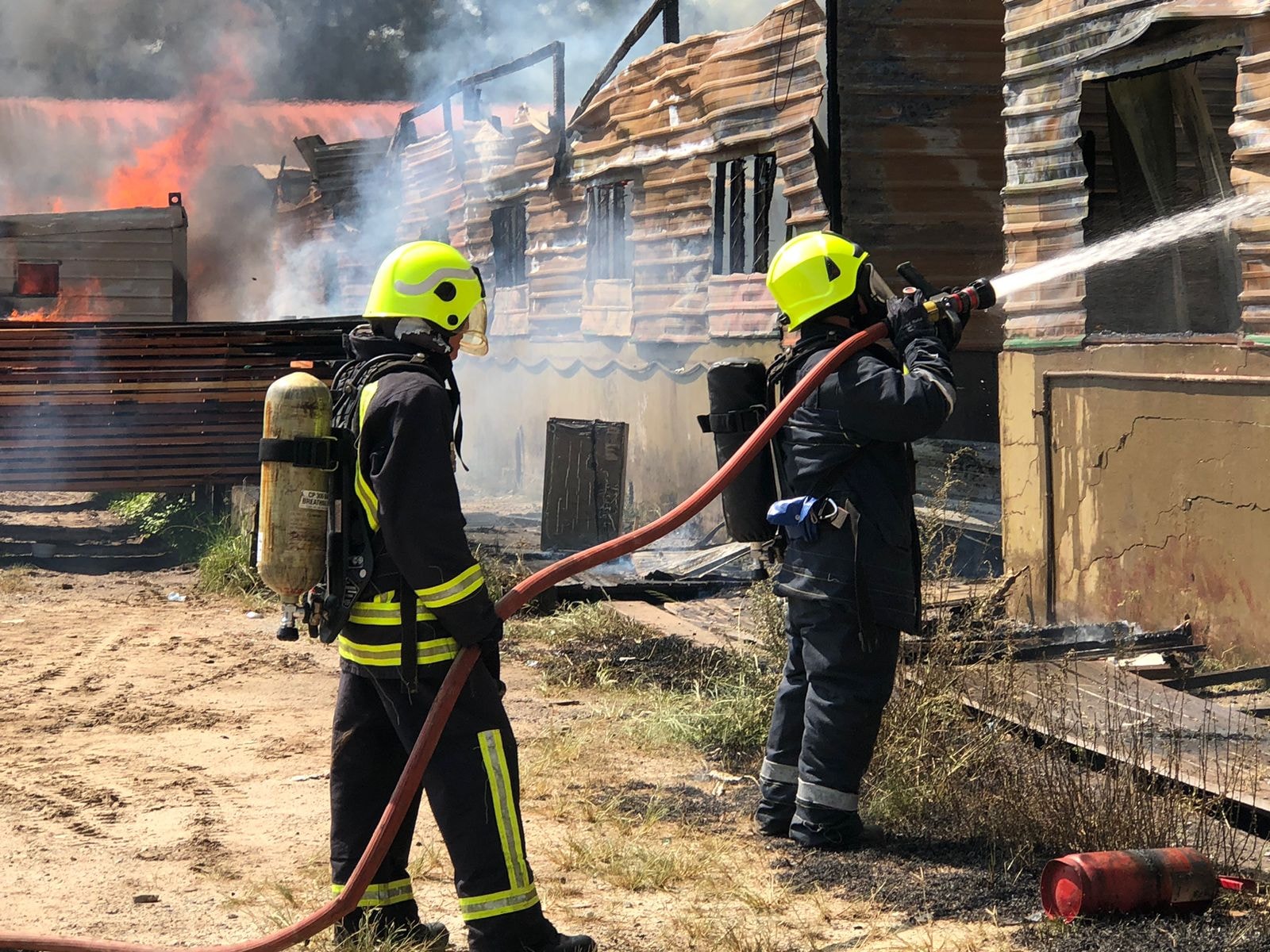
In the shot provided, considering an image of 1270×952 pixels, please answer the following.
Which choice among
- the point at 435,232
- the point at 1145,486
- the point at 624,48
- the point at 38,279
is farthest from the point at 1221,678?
the point at 435,232

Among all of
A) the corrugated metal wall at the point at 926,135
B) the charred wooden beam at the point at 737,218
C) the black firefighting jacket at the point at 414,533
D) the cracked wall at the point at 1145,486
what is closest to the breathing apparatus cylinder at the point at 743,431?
the black firefighting jacket at the point at 414,533

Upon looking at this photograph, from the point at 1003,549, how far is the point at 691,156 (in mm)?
6212

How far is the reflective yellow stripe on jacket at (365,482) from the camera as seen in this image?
12.8 ft

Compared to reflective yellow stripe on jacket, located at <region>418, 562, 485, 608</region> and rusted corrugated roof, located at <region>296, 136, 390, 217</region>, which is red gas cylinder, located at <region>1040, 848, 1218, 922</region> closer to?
reflective yellow stripe on jacket, located at <region>418, 562, 485, 608</region>

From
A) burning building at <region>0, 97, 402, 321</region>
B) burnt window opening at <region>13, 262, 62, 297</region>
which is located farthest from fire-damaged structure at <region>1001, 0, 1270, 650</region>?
burning building at <region>0, 97, 402, 321</region>

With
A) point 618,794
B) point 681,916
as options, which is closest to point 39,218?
point 618,794

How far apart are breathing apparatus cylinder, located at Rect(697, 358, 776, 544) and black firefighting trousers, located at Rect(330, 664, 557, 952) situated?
5.25 ft

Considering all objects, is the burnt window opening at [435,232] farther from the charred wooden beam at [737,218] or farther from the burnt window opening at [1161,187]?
the burnt window opening at [1161,187]

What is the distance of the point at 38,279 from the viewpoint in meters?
16.9

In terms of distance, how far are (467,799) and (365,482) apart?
3.01 feet

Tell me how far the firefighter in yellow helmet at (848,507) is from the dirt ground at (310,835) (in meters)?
0.33

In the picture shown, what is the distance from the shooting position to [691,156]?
44.1ft

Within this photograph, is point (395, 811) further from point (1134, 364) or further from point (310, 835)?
point (1134, 364)

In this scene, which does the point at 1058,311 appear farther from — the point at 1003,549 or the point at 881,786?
the point at 881,786
